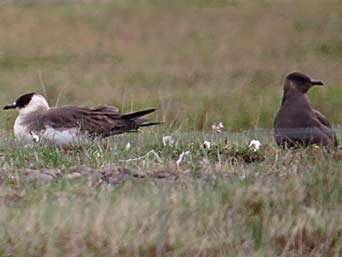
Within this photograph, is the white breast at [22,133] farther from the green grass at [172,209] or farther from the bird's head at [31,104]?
the green grass at [172,209]

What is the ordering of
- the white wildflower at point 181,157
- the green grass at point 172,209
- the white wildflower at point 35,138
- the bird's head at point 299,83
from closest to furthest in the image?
the green grass at point 172,209 → the white wildflower at point 181,157 → the white wildflower at point 35,138 → the bird's head at point 299,83

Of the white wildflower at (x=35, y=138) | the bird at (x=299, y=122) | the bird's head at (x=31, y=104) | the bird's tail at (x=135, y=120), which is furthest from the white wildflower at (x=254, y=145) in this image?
the bird's head at (x=31, y=104)

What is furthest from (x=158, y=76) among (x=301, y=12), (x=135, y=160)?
(x=135, y=160)

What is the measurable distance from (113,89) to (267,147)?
13.9ft

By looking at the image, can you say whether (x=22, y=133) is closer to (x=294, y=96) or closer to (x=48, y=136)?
(x=48, y=136)

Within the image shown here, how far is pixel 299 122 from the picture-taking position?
6.06 metres

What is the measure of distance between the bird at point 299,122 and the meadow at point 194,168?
154 mm

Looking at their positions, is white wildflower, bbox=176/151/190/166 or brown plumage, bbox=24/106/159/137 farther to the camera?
brown plumage, bbox=24/106/159/137

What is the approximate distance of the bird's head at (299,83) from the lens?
6.40 meters

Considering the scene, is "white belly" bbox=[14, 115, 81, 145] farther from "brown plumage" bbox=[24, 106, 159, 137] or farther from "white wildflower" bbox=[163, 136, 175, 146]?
"white wildflower" bbox=[163, 136, 175, 146]

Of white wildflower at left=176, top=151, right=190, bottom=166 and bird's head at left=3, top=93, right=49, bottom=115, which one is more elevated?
bird's head at left=3, top=93, right=49, bottom=115

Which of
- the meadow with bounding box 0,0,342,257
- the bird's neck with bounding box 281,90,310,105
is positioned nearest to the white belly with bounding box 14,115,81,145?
the meadow with bounding box 0,0,342,257

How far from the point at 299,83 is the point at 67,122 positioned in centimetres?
164

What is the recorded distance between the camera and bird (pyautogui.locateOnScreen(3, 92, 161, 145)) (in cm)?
576
